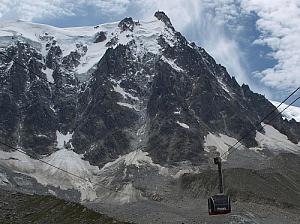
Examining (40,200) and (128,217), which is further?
(128,217)

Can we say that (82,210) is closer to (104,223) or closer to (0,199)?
(104,223)

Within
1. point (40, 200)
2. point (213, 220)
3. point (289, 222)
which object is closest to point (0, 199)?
point (40, 200)

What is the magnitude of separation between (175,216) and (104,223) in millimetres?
108211

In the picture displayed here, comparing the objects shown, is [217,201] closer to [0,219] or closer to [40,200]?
[0,219]

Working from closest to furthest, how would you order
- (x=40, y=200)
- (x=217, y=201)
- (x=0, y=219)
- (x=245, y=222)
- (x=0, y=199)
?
(x=217, y=201)
(x=0, y=219)
(x=40, y=200)
(x=0, y=199)
(x=245, y=222)

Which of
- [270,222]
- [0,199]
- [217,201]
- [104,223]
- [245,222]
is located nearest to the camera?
[217,201]

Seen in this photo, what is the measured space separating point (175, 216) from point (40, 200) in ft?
267

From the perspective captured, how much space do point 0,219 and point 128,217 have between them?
95.3 metres

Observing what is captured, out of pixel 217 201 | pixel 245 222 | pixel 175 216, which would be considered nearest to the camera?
pixel 217 201

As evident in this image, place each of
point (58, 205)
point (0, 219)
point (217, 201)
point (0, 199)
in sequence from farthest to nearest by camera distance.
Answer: point (0, 199) < point (58, 205) < point (0, 219) < point (217, 201)

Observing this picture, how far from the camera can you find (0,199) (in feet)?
426

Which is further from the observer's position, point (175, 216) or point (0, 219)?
point (175, 216)

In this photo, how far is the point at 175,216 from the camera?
635ft

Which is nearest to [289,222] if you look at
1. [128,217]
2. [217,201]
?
[128,217]
